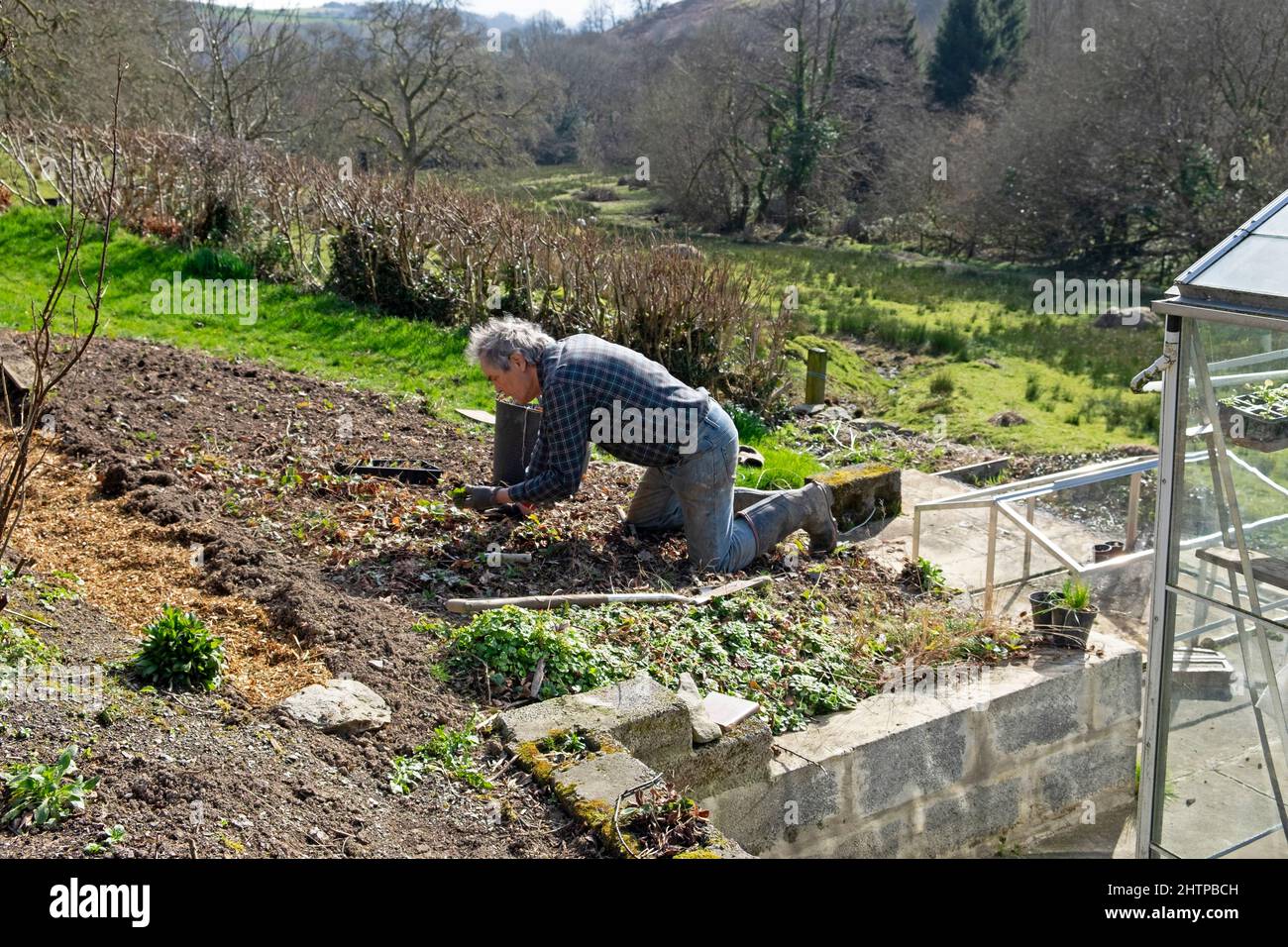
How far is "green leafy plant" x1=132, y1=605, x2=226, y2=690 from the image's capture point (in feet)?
14.3

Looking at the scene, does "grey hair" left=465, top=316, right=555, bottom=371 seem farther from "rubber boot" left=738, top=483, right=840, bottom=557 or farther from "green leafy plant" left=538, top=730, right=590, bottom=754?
"green leafy plant" left=538, top=730, right=590, bottom=754

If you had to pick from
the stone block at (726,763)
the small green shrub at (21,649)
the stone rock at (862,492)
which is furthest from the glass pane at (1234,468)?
the small green shrub at (21,649)

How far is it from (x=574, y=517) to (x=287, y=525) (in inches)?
68.9

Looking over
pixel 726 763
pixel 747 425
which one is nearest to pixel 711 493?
pixel 726 763

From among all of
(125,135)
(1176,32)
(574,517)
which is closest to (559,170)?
(1176,32)

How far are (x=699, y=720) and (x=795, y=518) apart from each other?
2.36 metres

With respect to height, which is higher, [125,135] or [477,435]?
[125,135]

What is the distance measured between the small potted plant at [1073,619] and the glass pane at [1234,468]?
57.2 inches

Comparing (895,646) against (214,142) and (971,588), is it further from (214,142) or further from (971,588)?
(214,142)

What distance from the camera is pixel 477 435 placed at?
8938 millimetres

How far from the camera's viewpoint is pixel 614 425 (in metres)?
6.04

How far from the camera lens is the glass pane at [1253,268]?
4473 millimetres

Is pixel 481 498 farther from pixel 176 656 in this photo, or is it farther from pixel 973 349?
pixel 973 349

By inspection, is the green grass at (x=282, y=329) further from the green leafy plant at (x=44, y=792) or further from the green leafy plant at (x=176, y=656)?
the green leafy plant at (x=44, y=792)
